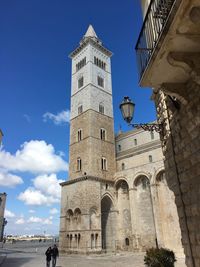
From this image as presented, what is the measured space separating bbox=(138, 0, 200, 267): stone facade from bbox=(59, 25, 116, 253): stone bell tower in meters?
19.6

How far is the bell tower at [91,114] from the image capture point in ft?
90.8

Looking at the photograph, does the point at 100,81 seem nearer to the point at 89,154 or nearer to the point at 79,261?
the point at 89,154

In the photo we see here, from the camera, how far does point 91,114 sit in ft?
96.9

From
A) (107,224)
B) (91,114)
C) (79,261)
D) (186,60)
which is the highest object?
(91,114)

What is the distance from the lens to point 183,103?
4789mm

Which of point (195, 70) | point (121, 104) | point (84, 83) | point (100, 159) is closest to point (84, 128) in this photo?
point (100, 159)

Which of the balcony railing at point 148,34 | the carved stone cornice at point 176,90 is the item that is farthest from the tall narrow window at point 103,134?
the carved stone cornice at point 176,90

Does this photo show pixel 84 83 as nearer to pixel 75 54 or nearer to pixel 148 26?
pixel 75 54

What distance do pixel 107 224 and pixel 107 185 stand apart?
4.17m

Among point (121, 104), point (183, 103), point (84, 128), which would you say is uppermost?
point (84, 128)

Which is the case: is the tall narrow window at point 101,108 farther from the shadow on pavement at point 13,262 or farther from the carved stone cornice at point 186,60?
the carved stone cornice at point 186,60

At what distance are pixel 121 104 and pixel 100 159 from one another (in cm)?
2181

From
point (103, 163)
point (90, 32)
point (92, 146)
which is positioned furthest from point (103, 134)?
point (90, 32)

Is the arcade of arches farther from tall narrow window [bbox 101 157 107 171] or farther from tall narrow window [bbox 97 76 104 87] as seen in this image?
tall narrow window [bbox 97 76 104 87]
